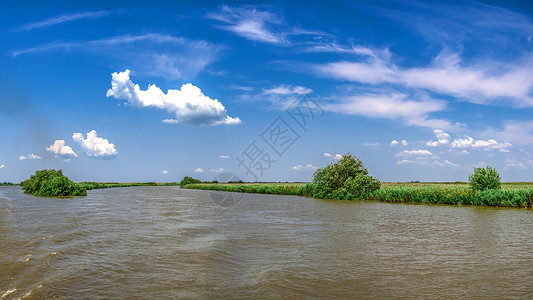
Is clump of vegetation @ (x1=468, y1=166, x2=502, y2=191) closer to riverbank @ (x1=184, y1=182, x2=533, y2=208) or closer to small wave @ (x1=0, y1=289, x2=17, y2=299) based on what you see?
riverbank @ (x1=184, y1=182, x2=533, y2=208)

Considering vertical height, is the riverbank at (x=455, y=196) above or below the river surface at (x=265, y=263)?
above

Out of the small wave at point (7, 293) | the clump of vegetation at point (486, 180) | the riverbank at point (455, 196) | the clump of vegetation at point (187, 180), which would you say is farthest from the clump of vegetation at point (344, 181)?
the clump of vegetation at point (187, 180)

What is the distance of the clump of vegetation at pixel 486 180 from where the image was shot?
98.4ft

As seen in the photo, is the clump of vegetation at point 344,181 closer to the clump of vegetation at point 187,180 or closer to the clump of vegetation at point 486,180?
the clump of vegetation at point 486,180

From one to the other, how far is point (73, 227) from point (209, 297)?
12409mm

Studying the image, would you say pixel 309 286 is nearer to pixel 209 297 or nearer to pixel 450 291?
pixel 209 297

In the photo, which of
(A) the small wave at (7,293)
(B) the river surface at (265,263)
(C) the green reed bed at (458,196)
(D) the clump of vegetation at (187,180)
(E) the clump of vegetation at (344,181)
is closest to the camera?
(A) the small wave at (7,293)

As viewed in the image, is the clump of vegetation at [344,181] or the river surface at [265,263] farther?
the clump of vegetation at [344,181]

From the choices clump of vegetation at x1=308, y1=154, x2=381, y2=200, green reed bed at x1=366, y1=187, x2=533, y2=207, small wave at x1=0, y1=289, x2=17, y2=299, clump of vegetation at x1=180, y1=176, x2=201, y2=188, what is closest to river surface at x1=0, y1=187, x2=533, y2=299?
small wave at x1=0, y1=289, x2=17, y2=299

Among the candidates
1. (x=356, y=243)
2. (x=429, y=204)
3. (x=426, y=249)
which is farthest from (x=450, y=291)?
(x=429, y=204)

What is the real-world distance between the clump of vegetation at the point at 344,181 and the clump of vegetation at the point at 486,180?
10.5 m

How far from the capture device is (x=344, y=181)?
140ft

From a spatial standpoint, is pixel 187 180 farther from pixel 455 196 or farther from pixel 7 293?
pixel 7 293

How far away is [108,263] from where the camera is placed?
8.86 metres
